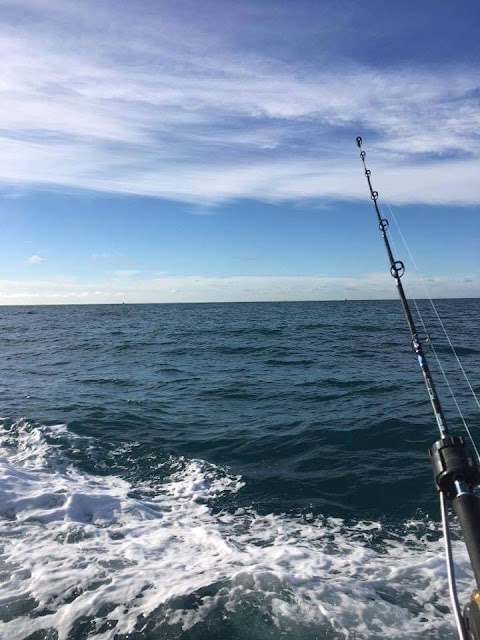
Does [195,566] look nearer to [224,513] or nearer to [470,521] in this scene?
[224,513]

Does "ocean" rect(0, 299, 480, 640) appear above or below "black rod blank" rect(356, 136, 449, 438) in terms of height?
below

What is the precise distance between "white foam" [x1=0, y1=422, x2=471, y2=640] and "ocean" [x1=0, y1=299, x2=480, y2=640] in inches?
0.8

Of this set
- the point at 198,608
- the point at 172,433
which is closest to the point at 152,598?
the point at 198,608

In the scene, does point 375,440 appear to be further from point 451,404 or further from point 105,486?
point 105,486

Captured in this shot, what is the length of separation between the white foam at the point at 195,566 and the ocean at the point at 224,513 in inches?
0.8

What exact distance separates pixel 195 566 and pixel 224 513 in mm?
1475

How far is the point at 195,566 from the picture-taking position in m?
4.56

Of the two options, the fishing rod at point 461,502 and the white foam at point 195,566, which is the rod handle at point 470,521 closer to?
the fishing rod at point 461,502

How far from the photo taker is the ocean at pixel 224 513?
373 cm

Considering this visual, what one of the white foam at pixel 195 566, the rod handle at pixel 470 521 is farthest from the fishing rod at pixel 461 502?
the white foam at pixel 195 566

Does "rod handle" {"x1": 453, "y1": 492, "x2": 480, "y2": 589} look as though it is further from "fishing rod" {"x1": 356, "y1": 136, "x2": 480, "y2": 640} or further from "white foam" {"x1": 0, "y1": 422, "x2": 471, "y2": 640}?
"white foam" {"x1": 0, "y1": 422, "x2": 471, "y2": 640}

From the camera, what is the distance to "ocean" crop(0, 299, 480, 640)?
373 cm

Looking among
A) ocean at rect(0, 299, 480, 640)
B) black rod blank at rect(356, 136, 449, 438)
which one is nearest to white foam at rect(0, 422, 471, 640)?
ocean at rect(0, 299, 480, 640)

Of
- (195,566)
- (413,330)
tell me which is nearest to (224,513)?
(195,566)
